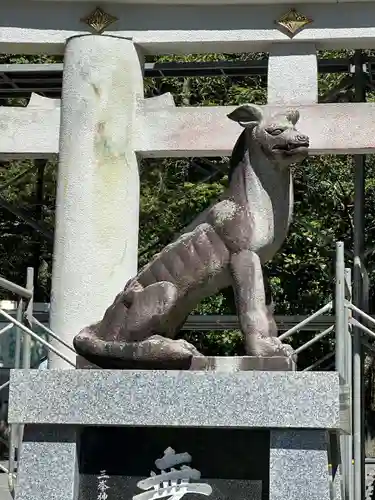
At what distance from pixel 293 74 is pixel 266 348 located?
214 inches

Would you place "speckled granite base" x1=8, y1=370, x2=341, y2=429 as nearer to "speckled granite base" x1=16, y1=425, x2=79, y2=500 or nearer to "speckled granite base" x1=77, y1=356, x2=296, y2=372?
"speckled granite base" x1=16, y1=425, x2=79, y2=500

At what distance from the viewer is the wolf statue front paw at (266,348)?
541 cm

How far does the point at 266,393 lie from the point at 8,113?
20.9ft

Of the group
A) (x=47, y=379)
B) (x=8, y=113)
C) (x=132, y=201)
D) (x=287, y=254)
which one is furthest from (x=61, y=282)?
Answer: (x=287, y=254)

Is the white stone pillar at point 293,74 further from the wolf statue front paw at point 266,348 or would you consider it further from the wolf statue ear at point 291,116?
the wolf statue front paw at point 266,348

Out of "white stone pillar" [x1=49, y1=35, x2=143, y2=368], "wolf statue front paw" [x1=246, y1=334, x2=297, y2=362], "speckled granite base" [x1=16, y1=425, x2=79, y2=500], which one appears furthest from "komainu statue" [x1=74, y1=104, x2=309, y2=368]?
"white stone pillar" [x1=49, y1=35, x2=143, y2=368]

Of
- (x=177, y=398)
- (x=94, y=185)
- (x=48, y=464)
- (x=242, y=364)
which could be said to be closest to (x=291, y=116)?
(x=242, y=364)

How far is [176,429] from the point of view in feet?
17.1

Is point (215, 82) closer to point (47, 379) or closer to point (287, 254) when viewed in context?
point (287, 254)

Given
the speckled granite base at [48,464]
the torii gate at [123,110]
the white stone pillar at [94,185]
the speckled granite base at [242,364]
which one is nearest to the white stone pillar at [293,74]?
the torii gate at [123,110]

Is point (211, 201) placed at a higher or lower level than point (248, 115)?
higher

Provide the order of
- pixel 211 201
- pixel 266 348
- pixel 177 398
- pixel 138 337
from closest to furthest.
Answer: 1. pixel 177 398
2. pixel 266 348
3. pixel 138 337
4. pixel 211 201

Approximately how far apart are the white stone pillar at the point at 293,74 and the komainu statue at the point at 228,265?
4353mm

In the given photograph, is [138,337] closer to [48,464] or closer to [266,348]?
[266,348]
